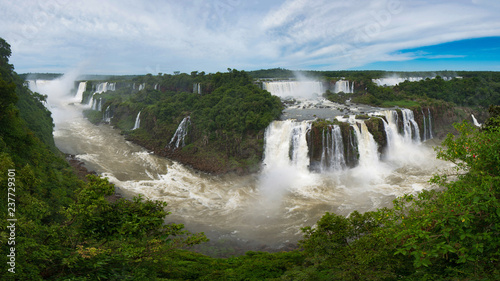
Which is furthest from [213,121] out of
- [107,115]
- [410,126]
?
[107,115]

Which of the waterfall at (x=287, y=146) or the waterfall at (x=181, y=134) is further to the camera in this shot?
the waterfall at (x=181, y=134)

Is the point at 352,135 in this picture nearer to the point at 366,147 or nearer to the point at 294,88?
the point at 366,147

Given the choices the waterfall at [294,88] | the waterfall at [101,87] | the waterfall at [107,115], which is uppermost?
the waterfall at [101,87]

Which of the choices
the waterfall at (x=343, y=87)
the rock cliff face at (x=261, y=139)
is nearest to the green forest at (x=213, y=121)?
the rock cliff face at (x=261, y=139)

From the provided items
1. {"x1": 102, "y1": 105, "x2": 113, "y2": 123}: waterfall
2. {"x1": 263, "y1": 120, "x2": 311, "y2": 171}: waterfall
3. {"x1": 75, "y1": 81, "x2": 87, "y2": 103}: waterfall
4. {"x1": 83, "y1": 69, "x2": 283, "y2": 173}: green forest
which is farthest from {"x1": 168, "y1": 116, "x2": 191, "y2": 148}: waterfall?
{"x1": 75, "y1": 81, "x2": 87, "y2": 103}: waterfall

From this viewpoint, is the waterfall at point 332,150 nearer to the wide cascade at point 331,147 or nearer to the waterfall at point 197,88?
the wide cascade at point 331,147

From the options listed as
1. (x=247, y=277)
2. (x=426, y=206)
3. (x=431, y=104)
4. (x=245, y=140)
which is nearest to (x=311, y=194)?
(x=245, y=140)
